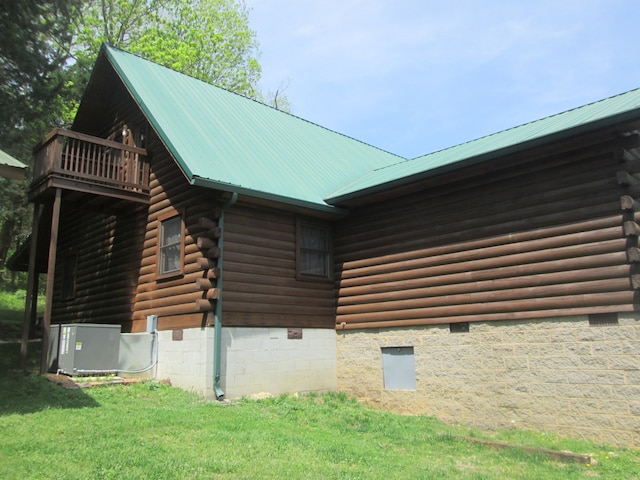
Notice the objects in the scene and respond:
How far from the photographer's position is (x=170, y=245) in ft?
42.1

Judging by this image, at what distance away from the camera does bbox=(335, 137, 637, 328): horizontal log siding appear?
30.8ft

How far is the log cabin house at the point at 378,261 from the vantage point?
935 centimetres

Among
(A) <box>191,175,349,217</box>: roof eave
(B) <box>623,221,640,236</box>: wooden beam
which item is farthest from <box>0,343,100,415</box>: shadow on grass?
(B) <box>623,221,640,236</box>: wooden beam

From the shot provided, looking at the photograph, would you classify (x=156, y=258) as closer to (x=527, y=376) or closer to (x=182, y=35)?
(x=527, y=376)

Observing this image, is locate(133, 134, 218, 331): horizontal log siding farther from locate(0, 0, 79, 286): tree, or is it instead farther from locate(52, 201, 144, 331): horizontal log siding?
locate(0, 0, 79, 286): tree

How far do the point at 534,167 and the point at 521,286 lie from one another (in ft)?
7.46

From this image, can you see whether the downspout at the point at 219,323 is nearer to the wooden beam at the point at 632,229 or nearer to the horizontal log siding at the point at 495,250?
the horizontal log siding at the point at 495,250

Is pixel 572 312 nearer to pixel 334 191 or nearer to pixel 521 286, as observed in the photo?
pixel 521 286

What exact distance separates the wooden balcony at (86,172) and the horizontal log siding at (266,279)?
3316 mm

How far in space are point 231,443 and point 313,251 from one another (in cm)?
677

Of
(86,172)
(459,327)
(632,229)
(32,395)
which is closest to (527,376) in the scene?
(459,327)

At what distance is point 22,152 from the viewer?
75.6ft

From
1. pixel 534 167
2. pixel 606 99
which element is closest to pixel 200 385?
pixel 534 167

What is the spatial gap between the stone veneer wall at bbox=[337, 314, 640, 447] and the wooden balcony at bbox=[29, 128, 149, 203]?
278 inches
